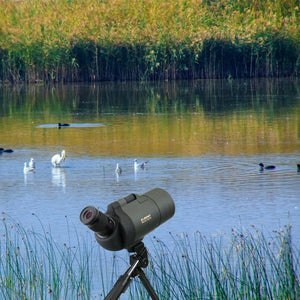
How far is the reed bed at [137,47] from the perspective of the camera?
26.6m

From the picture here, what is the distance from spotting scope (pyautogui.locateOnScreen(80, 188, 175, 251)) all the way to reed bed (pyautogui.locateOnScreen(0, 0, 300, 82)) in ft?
78.4

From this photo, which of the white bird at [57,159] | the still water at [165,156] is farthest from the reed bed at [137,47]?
the white bird at [57,159]

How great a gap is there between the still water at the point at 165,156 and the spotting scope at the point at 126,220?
4.02m

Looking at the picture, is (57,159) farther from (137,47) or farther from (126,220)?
(137,47)

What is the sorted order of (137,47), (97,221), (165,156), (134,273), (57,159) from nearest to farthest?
(97,221)
(134,273)
(57,159)
(165,156)
(137,47)

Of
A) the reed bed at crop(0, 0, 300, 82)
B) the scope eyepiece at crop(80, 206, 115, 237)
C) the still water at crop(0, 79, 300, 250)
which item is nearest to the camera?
the scope eyepiece at crop(80, 206, 115, 237)

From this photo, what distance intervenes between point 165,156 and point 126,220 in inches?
345

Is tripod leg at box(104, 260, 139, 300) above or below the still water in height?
above

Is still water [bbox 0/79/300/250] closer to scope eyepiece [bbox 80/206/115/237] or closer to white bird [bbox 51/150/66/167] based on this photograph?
white bird [bbox 51/150/66/167]

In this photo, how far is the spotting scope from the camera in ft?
8.58

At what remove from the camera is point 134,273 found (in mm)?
2715

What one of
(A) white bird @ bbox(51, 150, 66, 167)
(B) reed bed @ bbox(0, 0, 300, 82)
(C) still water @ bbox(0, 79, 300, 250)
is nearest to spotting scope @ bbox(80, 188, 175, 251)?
(C) still water @ bbox(0, 79, 300, 250)

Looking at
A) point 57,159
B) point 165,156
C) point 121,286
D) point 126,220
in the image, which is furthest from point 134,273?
point 165,156

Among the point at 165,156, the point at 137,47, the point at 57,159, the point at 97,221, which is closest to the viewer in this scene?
the point at 97,221
